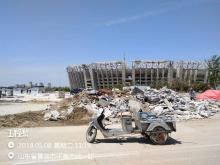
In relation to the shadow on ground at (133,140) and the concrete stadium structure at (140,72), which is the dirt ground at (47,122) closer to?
the shadow on ground at (133,140)

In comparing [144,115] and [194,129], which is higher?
[144,115]

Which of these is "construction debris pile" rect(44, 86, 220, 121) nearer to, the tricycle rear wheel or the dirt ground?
the dirt ground

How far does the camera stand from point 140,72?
3952 inches

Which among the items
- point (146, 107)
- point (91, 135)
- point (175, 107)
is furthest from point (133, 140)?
point (146, 107)

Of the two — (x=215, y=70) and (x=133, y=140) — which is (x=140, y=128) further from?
(x=215, y=70)

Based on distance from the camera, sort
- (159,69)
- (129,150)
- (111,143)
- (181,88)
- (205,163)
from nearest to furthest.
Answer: (205,163) < (129,150) < (111,143) < (181,88) < (159,69)

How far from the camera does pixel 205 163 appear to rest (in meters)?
8.88

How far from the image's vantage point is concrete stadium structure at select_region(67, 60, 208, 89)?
326 feet

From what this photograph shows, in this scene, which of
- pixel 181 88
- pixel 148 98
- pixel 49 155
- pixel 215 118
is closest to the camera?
pixel 49 155

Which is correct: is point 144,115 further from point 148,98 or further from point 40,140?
point 148,98

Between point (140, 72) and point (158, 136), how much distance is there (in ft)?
292

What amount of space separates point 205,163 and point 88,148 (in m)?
3.75

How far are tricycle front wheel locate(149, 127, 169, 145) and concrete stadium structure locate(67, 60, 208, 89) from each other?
3351 inches

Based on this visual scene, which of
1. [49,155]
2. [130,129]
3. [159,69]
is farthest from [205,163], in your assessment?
[159,69]
